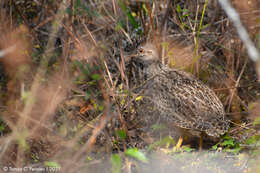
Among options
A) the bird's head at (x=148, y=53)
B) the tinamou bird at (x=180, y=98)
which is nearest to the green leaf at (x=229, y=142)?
the tinamou bird at (x=180, y=98)

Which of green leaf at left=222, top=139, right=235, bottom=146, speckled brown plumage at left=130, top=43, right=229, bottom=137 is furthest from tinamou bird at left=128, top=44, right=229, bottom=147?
green leaf at left=222, top=139, right=235, bottom=146

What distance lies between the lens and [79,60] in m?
4.83

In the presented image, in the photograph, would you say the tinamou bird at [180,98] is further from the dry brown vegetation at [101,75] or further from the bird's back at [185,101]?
the dry brown vegetation at [101,75]

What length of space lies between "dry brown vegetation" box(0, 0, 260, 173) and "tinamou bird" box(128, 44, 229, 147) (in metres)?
0.24

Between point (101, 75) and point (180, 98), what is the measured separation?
1.37 metres

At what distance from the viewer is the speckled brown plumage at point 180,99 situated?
3.56 m

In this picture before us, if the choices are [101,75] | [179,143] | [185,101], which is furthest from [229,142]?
[101,75]

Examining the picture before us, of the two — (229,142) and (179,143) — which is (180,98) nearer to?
(179,143)

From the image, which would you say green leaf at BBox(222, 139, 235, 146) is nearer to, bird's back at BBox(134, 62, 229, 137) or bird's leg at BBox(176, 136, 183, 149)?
bird's back at BBox(134, 62, 229, 137)

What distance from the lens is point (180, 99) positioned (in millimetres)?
3863

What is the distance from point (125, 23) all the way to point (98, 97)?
1557 mm

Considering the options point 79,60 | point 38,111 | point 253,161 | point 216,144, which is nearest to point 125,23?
point 79,60

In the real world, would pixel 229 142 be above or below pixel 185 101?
below

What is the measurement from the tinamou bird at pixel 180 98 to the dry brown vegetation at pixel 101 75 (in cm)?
24
